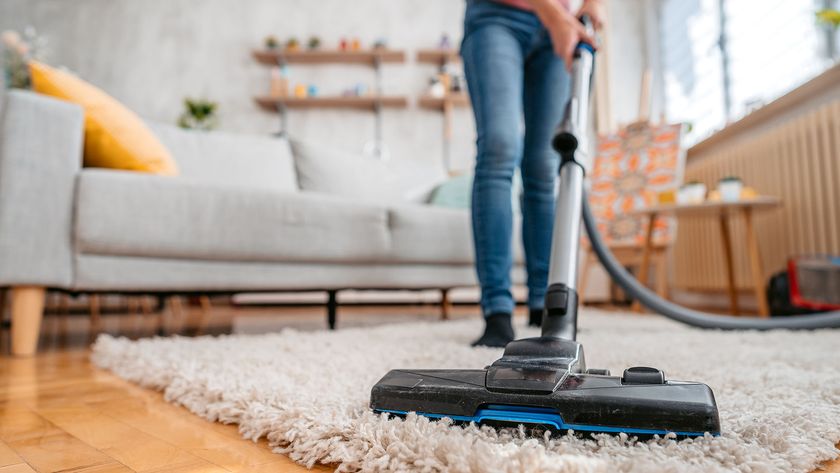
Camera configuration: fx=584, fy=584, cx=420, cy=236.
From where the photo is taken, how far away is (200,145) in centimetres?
231

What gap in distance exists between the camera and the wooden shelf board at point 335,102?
4109 millimetres

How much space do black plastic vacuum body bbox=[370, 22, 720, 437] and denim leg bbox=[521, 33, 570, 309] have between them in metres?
0.69

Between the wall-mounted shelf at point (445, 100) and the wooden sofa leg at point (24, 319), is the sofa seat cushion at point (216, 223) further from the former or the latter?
the wall-mounted shelf at point (445, 100)

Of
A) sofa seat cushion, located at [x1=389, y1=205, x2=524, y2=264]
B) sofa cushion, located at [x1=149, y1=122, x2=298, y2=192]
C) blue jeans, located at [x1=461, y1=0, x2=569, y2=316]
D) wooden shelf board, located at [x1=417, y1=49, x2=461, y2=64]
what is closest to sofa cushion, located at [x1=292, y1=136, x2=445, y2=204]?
sofa cushion, located at [x1=149, y1=122, x2=298, y2=192]

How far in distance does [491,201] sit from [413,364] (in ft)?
1.23

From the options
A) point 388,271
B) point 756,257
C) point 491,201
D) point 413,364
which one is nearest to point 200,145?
point 388,271

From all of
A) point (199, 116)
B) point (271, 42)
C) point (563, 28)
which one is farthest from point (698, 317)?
point (271, 42)

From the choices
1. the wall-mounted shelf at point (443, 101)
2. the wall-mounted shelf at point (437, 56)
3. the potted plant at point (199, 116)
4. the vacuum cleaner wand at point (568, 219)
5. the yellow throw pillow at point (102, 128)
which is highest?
the wall-mounted shelf at point (437, 56)

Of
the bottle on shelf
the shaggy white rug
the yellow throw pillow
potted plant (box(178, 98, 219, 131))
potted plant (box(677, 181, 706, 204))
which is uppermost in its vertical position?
the bottle on shelf

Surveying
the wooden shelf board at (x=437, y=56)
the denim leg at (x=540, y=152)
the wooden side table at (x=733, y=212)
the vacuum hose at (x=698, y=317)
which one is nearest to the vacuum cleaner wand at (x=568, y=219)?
the denim leg at (x=540, y=152)

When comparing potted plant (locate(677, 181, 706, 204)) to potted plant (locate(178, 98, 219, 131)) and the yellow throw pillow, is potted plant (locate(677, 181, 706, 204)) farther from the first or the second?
potted plant (locate(178, 98, 219, 131))

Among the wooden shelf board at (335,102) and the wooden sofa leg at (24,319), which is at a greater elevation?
the wooden shelf board at (335,102)

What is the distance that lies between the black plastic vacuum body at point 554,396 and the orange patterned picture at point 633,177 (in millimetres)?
2251

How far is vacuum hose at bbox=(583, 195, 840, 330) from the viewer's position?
4.46ft
